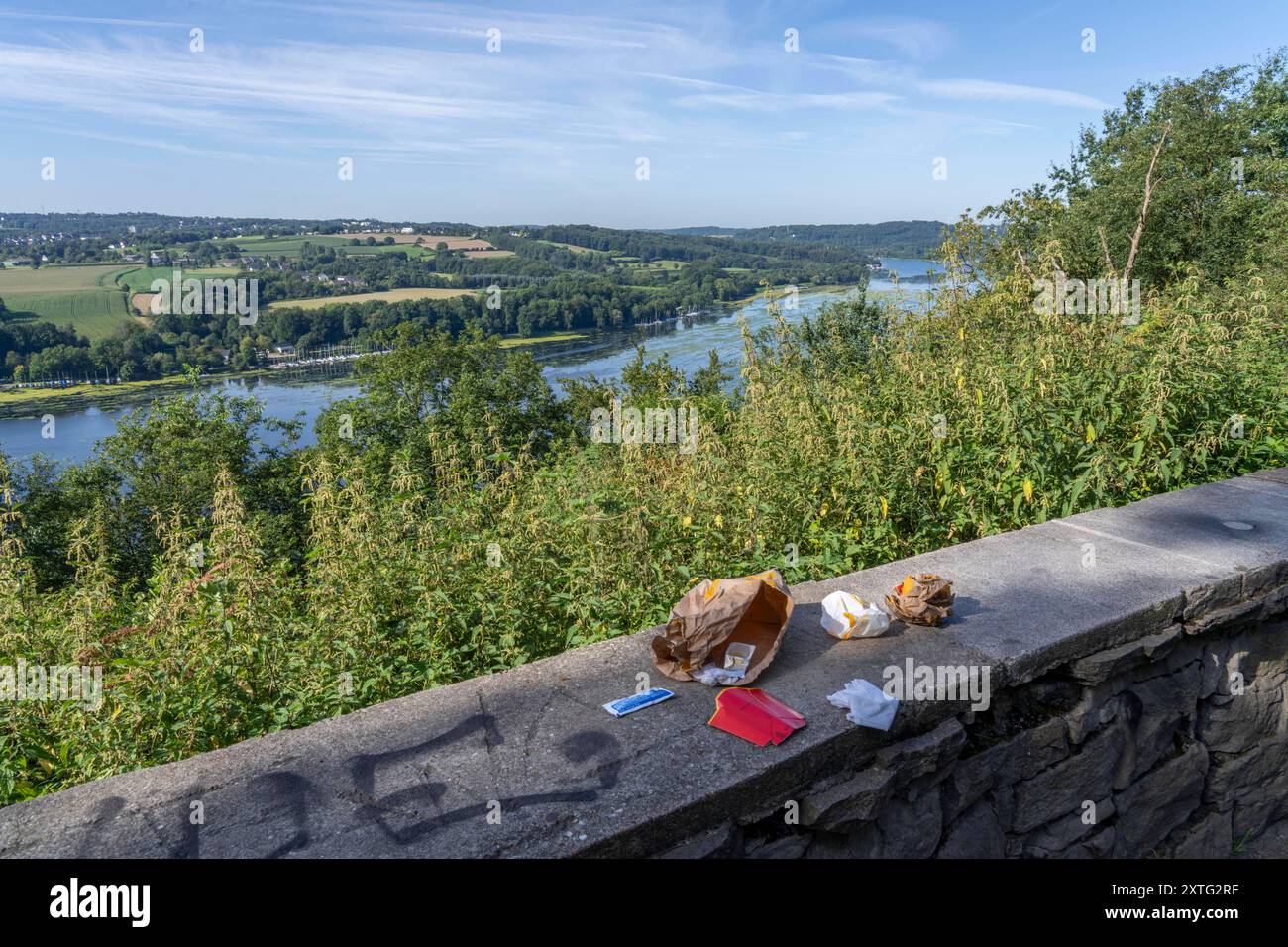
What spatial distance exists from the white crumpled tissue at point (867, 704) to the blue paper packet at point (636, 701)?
0.51m

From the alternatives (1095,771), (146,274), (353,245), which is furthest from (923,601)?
(353,245)

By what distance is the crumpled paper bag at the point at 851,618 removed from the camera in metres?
2.76

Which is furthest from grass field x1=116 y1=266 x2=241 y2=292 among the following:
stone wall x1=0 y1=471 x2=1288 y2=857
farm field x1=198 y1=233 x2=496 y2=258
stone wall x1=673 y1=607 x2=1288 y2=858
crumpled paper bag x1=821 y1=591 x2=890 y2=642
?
stone wall x1=673 y1=607 x2=1288 y2=858

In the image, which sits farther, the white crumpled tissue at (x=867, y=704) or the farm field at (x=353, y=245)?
the farm field at (x=353, y=245)

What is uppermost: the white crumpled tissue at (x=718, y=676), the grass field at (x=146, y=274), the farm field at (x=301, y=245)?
the farm field at (x=301, y=245)

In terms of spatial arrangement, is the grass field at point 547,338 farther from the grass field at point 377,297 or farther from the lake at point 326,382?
the grass field at point 377,297

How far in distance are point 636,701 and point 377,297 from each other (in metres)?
61.2

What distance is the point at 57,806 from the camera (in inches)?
81.3

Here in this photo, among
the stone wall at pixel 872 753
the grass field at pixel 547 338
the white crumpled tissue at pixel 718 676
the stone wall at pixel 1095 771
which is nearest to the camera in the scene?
the stone wall at pixel 872 753

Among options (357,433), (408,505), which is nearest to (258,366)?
(357,433)

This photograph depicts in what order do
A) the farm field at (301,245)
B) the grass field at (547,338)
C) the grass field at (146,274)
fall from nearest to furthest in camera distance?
the grass field at (547,338)
the grass field at (146,274)
the farm field at (301,245)

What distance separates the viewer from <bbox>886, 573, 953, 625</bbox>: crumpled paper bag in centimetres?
281

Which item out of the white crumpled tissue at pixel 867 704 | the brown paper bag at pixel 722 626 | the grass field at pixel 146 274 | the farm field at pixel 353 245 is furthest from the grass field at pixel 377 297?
the white crumpled tissue at pixel 867 704
